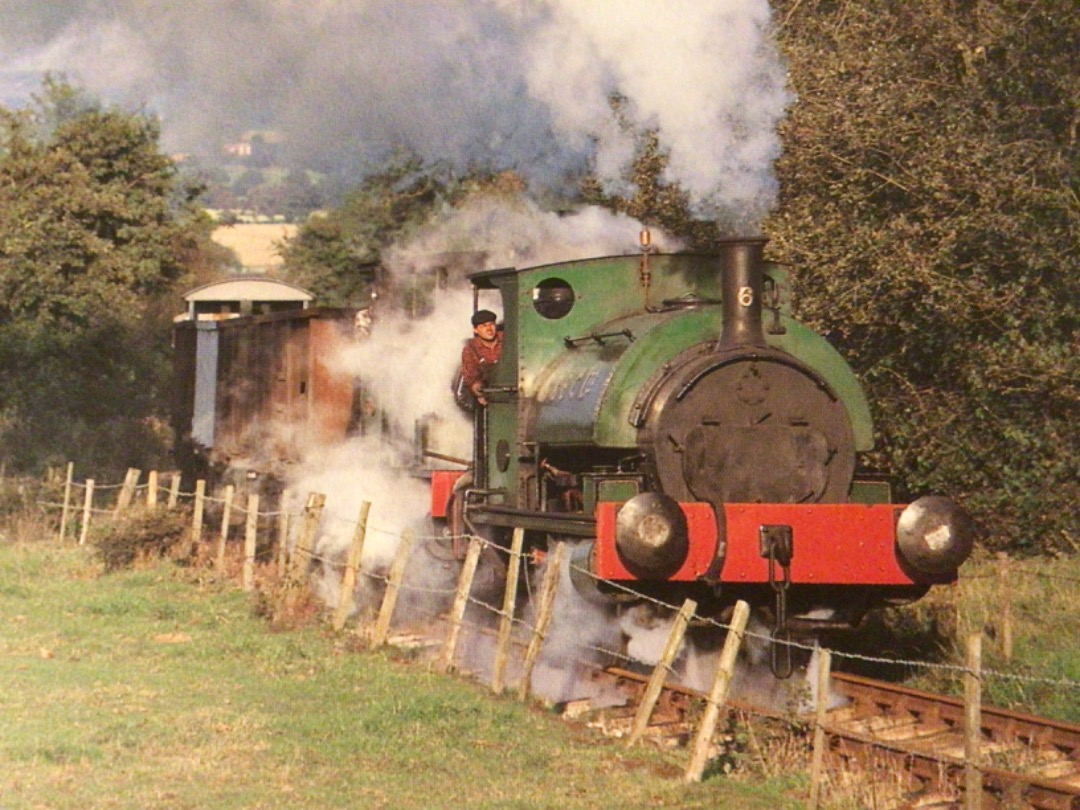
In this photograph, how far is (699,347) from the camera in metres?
9.17

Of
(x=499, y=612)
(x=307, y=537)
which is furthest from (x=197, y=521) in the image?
(x=499, y=612)

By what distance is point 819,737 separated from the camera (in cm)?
692

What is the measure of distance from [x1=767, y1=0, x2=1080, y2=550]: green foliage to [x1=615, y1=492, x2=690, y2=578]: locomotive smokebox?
5.35 metres

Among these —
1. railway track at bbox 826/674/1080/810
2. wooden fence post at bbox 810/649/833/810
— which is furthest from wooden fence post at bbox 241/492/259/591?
wooden fence post at bbox 810/649/833/810

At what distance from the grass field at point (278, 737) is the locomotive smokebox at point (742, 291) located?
247 cm

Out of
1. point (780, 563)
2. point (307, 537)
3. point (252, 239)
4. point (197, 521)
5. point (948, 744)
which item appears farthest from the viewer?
point (252, 239)

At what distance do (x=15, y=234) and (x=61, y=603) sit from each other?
1503 centimetres

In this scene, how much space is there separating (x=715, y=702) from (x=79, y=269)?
76.1ft

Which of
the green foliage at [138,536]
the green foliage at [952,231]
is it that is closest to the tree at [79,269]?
the green foliage at [138,536]

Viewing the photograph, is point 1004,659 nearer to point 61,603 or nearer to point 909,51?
point 909,51

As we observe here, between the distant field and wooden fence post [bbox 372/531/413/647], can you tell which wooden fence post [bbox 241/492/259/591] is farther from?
the distant field

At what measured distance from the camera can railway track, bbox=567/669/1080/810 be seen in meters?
6.68

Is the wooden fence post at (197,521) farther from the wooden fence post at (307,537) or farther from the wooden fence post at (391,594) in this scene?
the wooden fence post at (391,594)

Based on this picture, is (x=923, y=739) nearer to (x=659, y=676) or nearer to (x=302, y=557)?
(x=659, y=676)
